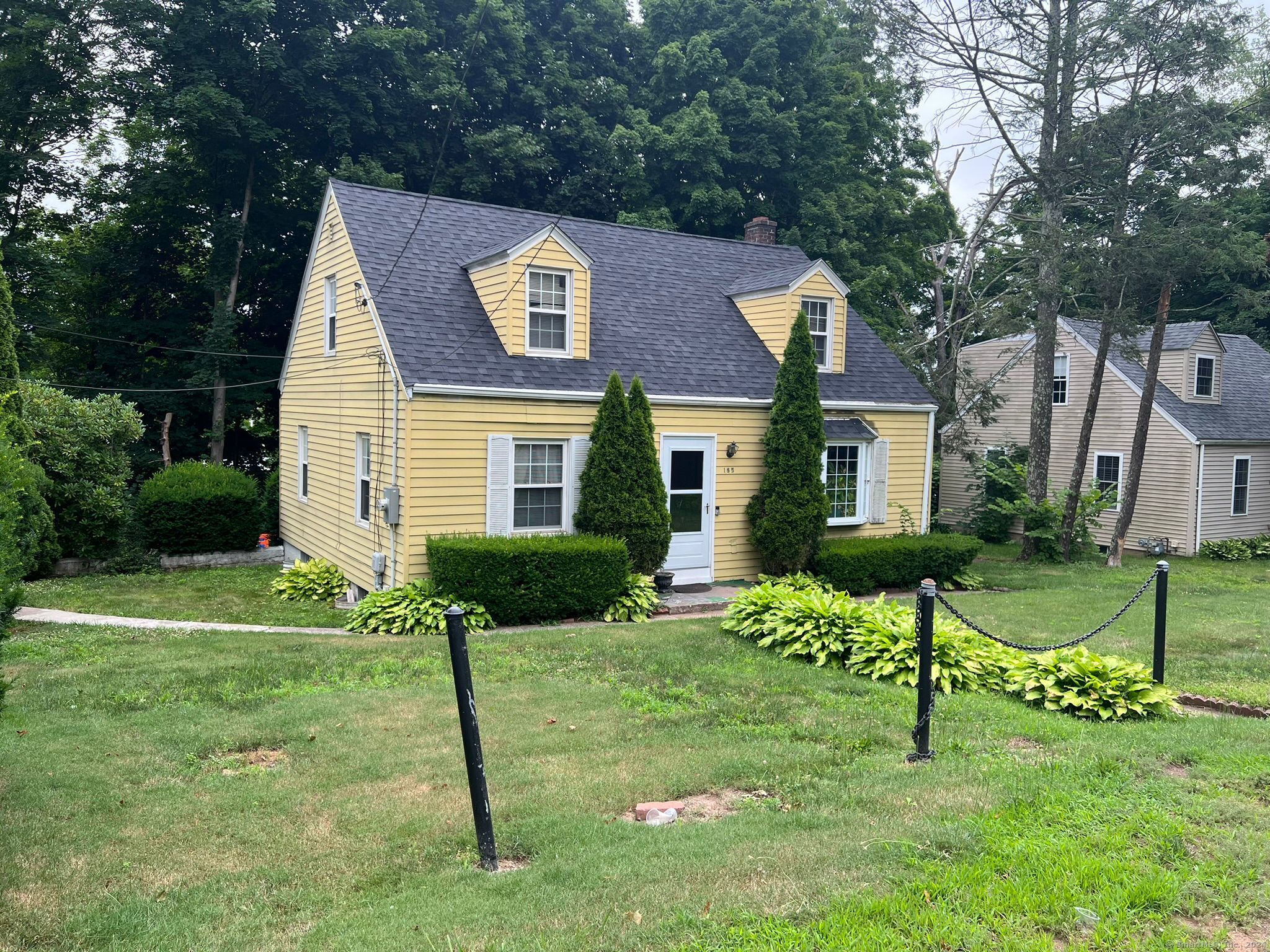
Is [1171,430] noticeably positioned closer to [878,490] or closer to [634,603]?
[878,490]

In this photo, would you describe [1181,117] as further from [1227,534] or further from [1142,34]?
[1227,534]

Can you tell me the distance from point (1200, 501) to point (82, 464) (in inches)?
1056

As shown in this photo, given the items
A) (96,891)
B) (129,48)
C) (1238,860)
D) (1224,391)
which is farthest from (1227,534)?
(129,48)

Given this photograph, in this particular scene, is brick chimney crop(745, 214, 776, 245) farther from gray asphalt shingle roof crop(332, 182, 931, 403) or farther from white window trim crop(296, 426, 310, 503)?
white window trim crop(296, 426, 310, 503)

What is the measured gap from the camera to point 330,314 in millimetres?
Result: 15914

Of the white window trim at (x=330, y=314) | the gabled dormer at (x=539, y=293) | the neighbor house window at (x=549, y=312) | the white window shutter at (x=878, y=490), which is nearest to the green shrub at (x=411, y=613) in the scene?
the gabled dormer at (x=539, y=293)

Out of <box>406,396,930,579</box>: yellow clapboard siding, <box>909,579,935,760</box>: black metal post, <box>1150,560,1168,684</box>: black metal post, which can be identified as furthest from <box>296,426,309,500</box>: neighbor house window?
<box>1150,560,1168,684</box>: black metal post

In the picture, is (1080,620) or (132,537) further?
(132,537)

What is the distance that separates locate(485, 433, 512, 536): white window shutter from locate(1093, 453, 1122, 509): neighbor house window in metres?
18.3

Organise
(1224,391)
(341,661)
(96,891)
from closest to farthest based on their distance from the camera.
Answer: (96,891), (341,661), (1224,391)

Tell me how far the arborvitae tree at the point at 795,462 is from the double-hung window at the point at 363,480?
663 cm

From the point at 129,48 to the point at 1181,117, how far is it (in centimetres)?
2906

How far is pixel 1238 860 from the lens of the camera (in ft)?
13.9

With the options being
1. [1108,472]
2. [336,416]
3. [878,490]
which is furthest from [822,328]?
[1108,472]
